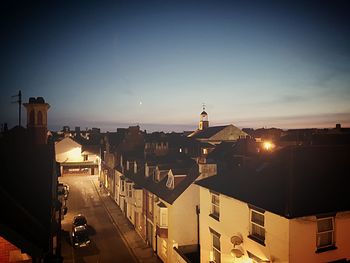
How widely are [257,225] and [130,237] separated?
67.8 ft

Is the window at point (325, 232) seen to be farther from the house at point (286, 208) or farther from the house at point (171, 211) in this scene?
the house at point (171, 211)

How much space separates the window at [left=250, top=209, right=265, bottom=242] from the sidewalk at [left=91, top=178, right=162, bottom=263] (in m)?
14.5

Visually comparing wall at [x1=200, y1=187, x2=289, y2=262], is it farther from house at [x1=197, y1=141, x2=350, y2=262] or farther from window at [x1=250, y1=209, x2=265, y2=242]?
window at [x1=250, y1=209, x2=265, y2=242]

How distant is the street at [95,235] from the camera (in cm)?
2714

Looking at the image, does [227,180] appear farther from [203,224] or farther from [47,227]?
[47,227]

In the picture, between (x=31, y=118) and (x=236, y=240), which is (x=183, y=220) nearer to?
(x=236, y=240)

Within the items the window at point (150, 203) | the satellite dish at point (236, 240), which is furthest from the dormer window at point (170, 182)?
the satellite dish at point (236, 240)

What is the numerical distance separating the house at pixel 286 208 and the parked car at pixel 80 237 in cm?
1576

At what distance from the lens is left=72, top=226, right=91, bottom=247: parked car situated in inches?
1132

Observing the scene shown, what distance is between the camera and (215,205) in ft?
65.0

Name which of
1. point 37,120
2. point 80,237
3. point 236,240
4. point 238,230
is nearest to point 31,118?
point 37,120

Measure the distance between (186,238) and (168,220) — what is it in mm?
2349

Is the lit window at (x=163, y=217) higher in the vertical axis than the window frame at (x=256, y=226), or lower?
lower

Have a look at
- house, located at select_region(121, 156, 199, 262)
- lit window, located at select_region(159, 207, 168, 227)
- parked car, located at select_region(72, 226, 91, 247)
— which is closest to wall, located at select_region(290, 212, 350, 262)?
house, located at select_region(121, 156, 199, 262)
